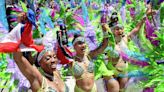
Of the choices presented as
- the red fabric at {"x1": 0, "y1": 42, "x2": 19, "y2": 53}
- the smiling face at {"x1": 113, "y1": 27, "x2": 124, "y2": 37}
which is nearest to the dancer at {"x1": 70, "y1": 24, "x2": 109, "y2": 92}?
the smiling face at {"x1": 113, "y1": 27, "x2": 124, "y2": 37}

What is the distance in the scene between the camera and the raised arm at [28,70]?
Answer: 4.02 m

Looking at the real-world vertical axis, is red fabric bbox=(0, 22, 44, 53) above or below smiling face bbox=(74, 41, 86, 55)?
above

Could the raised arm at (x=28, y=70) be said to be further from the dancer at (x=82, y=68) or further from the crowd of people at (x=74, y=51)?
the dancer at (x=82, y=68)

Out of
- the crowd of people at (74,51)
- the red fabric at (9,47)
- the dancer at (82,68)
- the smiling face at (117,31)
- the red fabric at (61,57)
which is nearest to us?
the red fabric at (9,47)

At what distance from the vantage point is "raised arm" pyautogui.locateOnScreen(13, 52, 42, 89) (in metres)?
4.02

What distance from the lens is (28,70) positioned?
416 cm

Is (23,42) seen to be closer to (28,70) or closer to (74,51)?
(28,70)

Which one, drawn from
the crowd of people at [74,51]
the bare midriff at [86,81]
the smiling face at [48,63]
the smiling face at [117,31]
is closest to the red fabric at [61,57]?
the crowd of people at [74,51]

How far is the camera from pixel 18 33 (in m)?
3.96

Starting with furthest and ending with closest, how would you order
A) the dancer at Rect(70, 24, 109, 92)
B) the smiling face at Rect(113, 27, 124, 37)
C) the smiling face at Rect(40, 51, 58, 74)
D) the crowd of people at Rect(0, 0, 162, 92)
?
1. the smiling face at Rect(113, 27, 124, 37)
2. the dancer at Rect(70, 24, 109, 92)
3. the smiling face at Rect(40, 51, 58, 74)
4. the crowd of people at Rect(0, 0, 162, 92)

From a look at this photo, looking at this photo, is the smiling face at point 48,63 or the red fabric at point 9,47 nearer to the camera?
the red fabric at point 9,47

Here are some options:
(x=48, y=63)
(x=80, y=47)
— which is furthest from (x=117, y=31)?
(x=48, y=63)

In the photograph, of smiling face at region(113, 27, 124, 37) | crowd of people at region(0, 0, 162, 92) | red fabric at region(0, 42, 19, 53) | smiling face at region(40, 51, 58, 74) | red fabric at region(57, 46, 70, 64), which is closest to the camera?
red fabric at region(0, 42, 19, 53)

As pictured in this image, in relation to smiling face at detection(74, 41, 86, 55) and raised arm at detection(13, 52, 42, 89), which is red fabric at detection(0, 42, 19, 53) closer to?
raised arm at detection(13, 52, 42, 89)
